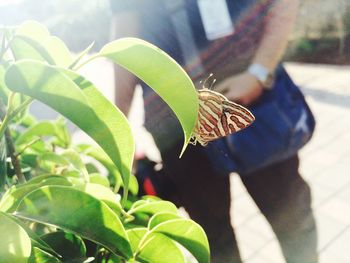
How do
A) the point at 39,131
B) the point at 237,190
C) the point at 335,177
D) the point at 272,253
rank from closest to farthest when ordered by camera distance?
the point at 39,131, the point at 272,253, the point at 335,177, the point at 237,190

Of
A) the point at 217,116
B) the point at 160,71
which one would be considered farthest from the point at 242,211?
the point at 160,71

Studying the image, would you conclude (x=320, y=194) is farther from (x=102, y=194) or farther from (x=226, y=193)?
(x=102, y=194)

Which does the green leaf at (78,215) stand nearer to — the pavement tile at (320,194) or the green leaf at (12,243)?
the green leaf at (12,243)

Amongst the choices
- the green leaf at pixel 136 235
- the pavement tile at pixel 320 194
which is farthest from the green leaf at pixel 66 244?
the pavement tile at pixel 320 194

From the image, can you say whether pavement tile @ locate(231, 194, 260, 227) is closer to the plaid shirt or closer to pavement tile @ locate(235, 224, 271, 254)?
pavement tile @ locate(235, 224, 271, 254)

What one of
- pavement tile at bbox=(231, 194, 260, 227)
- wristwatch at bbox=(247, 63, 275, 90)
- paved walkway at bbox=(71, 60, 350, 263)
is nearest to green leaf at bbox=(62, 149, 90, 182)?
wristwatch at bbox=(247, 63, 275, 90)

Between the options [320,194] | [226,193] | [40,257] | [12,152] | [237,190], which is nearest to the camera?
[40,257]

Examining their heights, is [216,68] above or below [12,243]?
below
